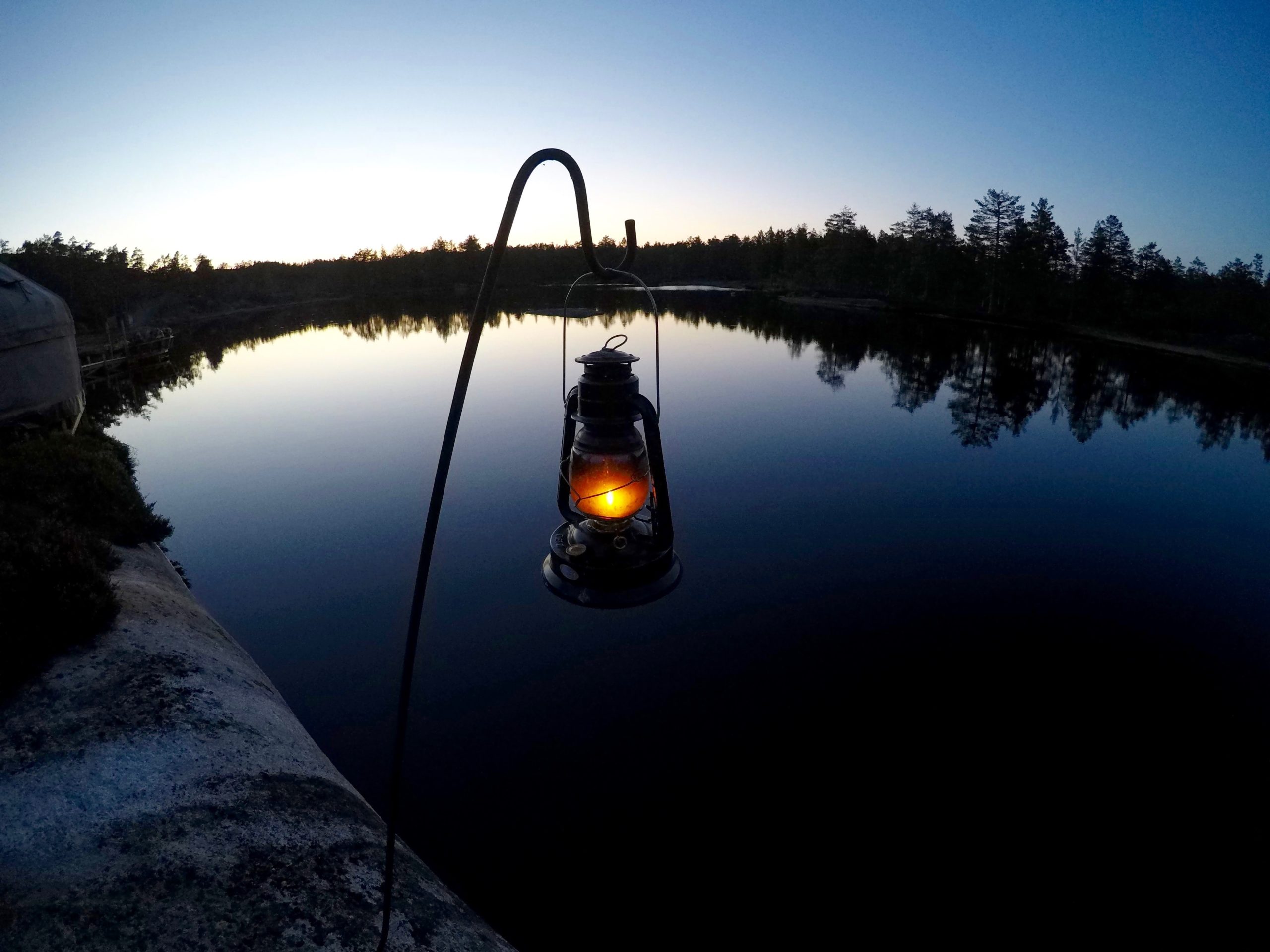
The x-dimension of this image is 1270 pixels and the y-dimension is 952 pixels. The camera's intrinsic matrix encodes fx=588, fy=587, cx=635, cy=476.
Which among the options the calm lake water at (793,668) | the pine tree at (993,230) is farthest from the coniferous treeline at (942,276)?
the calm lake water at (793,668)

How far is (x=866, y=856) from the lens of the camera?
787 cm

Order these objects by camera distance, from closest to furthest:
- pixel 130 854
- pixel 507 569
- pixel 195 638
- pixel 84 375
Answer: pixel 130 854 < pixel 195 638 < pixel 507 569 < pixel 84 375

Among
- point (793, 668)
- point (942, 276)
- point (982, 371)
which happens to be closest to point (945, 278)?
point (942, 276)

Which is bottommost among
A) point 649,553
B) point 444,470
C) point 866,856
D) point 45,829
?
point 866,856

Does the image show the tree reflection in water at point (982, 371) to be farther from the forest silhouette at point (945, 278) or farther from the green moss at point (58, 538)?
the green moss at point (58, 538)

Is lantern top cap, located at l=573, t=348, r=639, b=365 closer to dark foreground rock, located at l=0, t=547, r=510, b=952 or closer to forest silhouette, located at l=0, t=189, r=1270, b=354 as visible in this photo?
dark foreground rock, located at l=0, t=547, r=510, b=952

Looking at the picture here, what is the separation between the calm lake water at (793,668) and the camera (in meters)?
7.67

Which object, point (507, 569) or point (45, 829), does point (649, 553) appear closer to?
point (45, 829)

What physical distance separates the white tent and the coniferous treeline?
4344 cm

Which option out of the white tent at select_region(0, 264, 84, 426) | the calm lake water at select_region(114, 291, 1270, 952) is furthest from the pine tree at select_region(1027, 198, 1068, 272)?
the white tent at select_region(0, 264, 84, 426)

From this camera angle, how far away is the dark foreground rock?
14.5ft

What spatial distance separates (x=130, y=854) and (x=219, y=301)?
131 m

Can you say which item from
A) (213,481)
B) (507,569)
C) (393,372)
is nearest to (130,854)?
(507,569)

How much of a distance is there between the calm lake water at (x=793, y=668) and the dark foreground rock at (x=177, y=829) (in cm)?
237
